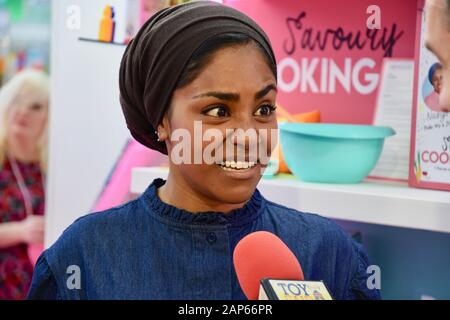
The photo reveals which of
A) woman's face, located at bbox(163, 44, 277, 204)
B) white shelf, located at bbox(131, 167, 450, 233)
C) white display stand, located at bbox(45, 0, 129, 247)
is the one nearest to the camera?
woman's face, located at bbox(163, 44, 277, 204)

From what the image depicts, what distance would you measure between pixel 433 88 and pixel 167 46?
52cm

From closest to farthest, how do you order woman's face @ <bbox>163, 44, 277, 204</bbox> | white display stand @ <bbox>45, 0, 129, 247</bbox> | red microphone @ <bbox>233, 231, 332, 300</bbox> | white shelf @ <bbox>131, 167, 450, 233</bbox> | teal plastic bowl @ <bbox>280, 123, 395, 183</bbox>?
red microphone @ <bbox>233, 231, 332, 300</bbox>
woman's face @ <bbox>163, 44, 277, 204</bbox>
white shelf @ <bbox>131, 167, 450, 233</bbox>
teal plastic bowl @ <bbox>280, 123, 395, 183</bbox>
white display stand @ <bbox>45, 0, 129, 247</bbox>

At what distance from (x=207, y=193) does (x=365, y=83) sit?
1.92 ft

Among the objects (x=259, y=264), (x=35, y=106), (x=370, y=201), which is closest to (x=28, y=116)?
(x=35, y=106)

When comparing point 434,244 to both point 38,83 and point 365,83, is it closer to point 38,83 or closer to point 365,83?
point 365,83

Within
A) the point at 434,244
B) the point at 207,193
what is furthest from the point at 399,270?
the point at 207,193

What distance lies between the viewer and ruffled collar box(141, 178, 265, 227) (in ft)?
2.68

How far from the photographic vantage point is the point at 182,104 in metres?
0.79

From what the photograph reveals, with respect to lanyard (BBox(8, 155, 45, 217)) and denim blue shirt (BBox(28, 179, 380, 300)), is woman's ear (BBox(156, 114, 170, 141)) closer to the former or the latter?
denim blue shirt (BBox(28, 179, 380, 300))

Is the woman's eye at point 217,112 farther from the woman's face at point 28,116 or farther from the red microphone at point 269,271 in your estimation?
the woman's face at point 28,116

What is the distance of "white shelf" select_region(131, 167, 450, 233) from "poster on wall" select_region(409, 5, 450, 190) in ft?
0.09

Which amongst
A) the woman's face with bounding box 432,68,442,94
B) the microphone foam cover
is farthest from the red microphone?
the woman's face with bounding box 432,68,442,94

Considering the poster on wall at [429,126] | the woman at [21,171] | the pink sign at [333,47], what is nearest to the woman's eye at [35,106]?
the woman at [21,171]

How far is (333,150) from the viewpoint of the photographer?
3.81ft
